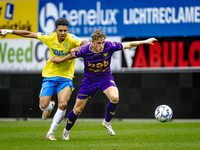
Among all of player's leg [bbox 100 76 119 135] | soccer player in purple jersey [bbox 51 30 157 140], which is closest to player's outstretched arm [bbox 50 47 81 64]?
soccer player in purple jersey [bbox 51 30 157 140]

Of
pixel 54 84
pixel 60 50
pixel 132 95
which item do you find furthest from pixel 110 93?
pixel 132 95

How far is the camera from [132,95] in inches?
491

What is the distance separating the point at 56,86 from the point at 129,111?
497cm

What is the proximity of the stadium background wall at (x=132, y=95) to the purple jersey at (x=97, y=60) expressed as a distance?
5001mm

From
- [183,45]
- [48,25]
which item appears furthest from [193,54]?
[48,25]

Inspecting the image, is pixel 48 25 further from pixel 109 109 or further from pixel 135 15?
pixel 109 109

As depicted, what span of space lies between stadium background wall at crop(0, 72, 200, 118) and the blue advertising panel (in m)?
1.52

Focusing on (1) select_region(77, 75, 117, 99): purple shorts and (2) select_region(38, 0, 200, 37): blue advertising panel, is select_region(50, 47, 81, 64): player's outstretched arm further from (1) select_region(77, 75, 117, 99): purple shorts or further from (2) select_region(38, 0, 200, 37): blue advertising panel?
(2) select_region(38, 0, 200, 37): blue advertising panel

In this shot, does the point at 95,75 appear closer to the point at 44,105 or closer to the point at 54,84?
the point at 54,84

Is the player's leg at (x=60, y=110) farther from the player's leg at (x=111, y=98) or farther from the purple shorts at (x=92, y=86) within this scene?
the player's leg at (x=111, y=98)

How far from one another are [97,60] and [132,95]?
5278mm

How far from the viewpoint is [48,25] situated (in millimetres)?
13523

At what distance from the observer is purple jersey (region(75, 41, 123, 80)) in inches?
289

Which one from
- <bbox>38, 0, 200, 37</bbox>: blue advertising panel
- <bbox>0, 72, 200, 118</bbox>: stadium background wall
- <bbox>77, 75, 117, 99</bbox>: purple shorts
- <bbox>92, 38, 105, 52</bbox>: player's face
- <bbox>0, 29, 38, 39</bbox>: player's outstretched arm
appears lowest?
<bbox>0, 72, 200, 118</bbox>: stadium background wall
